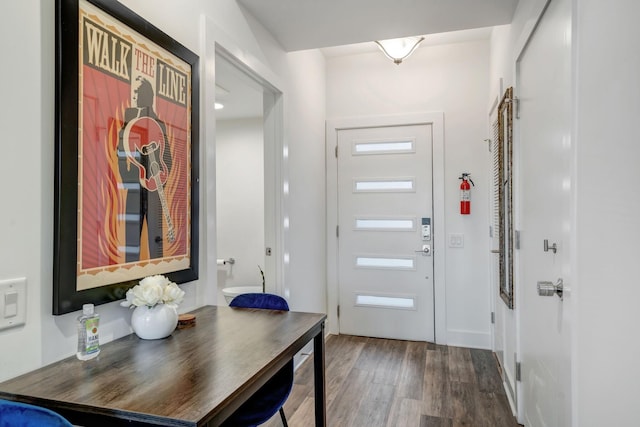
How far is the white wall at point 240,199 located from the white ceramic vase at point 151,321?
3236 millimetres

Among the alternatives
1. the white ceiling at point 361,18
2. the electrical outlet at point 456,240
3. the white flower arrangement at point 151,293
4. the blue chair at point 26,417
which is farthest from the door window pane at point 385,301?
the blue chair at point 26,417

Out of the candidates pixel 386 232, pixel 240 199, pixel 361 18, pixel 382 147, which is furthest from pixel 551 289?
pixel 240 199

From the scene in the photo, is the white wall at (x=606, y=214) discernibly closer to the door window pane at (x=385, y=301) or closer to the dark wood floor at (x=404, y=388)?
the dark wood floor at (x=404, y=388)

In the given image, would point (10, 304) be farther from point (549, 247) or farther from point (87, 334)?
point (549, 247)

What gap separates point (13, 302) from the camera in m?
1.06

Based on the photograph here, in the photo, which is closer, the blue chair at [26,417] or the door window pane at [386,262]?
the blue chair at [26,417]

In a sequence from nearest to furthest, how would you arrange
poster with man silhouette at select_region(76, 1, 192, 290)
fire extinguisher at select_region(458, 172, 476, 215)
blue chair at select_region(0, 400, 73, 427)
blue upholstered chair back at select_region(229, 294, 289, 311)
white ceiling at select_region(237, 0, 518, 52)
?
1. blue chair at select_region(0, 400, 73, 427)
2. poster with man silhouette at select_region(76, 1, 192, 290)
3. blue upholstered chair back at select_region(229, 294, 289, 311)
4. white ceiling at select_region(237, 0, 518, 52)
5. fire extinguisher at select_region(458, 172, 476, 215)

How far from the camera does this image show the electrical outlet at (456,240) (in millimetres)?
3641

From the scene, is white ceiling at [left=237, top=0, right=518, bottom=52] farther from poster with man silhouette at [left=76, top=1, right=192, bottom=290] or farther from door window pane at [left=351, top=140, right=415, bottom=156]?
door window pane at [left=351, top=140, right=415, bottom=156]

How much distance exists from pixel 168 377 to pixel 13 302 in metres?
0.47

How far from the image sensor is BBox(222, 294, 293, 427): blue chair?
158 cm

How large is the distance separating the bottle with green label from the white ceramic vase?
161mm

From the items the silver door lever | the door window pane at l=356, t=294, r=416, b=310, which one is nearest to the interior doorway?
the door window pane at l=356, t=294, r=416, b=310

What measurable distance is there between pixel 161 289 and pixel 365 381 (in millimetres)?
1995
